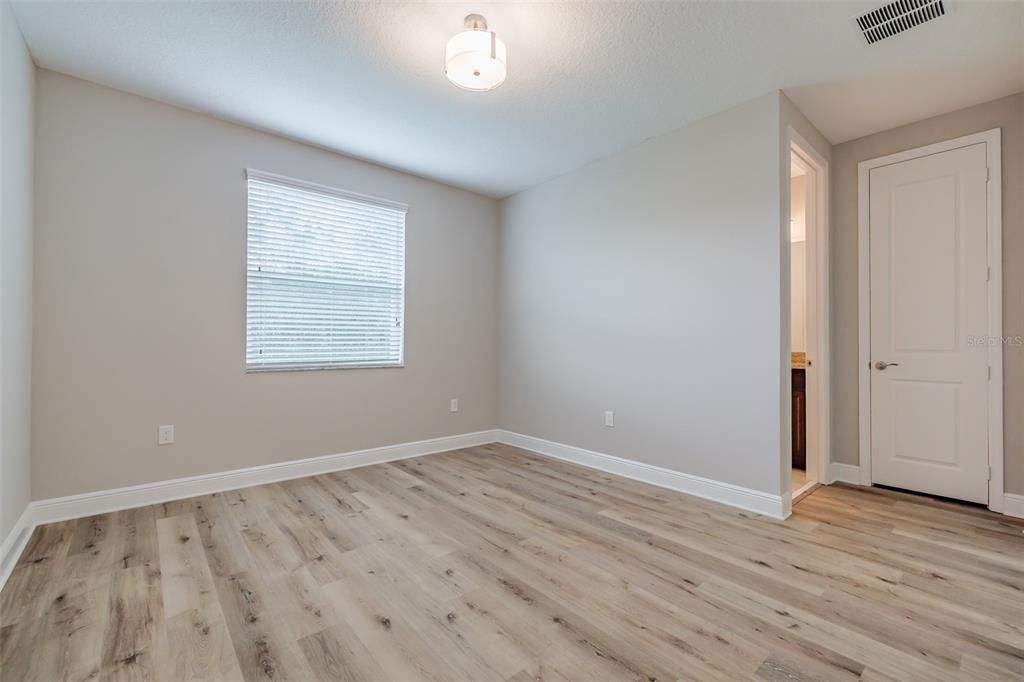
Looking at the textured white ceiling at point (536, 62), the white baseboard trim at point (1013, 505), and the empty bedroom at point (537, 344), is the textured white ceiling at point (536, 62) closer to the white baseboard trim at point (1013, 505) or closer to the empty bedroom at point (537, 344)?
the empty bedroom at point (537, 344)

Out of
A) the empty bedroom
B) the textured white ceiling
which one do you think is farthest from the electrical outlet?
the textured white ceiling

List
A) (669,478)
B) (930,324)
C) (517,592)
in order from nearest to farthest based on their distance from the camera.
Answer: (517,592)
(930,324)
(669,478)

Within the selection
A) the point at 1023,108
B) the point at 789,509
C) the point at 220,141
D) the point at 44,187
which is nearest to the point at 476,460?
the point at 789,509

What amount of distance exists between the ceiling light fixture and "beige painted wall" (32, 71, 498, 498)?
146cm

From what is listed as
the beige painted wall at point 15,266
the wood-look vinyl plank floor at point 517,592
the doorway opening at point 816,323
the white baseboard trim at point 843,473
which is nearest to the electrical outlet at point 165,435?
the wood-look vinyl plank floor at point 517,592

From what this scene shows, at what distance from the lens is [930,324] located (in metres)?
3.14

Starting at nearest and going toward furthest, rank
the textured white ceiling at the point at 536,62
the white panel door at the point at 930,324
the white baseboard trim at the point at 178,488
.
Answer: the textured white ceiling at the point at 536,62 < the white baseboard trim at the point at 178,488 < the white panel door at the point at 930,324

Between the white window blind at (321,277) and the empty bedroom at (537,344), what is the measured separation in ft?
0.09

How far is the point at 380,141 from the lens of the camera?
11.7 ft

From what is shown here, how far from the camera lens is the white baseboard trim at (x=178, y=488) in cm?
238

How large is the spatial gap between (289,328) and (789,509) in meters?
3.73

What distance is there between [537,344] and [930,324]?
9.73 feet

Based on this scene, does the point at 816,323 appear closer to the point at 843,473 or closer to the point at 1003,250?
the point at 1003,250

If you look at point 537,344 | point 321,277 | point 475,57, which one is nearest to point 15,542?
point 321,277
